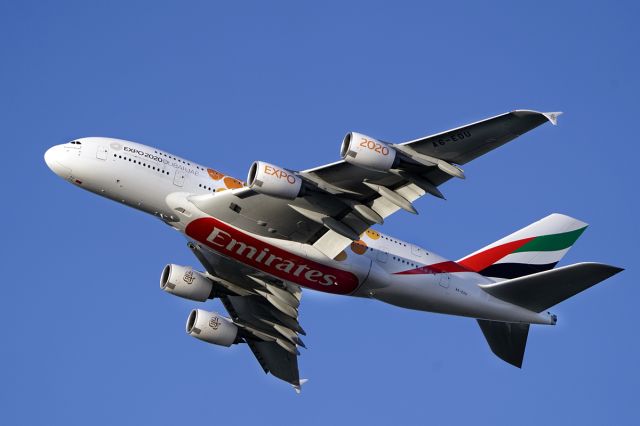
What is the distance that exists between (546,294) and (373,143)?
12.2 metres

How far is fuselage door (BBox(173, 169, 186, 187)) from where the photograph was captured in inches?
1772

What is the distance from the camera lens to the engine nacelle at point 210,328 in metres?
52.0

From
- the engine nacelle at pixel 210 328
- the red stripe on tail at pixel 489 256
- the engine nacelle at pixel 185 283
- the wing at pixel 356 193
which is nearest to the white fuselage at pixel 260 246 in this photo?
the wing at pixel 356 193

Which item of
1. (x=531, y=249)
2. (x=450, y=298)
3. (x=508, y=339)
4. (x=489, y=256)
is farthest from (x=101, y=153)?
(x=531, y=249)

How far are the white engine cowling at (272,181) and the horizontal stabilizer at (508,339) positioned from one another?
1373 cm

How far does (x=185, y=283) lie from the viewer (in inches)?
1935

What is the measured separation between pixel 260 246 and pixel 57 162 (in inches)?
359

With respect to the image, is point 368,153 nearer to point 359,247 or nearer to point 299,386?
point 359,247

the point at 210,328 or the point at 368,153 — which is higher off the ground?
the point at 368,153

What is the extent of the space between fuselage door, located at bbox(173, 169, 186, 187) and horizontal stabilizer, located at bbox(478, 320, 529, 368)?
16.0 metres

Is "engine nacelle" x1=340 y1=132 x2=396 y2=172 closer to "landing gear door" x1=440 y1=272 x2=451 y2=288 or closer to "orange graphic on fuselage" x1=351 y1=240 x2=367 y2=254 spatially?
"orange graphic on fuselage" x1=351 y1=240 x2=367 y2=254


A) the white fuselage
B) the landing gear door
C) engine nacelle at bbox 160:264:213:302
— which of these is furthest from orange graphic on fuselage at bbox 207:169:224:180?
the landing gear door

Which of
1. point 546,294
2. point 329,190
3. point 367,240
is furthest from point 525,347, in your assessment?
point 329,190

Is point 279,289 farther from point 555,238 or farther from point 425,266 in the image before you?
point 555,238
